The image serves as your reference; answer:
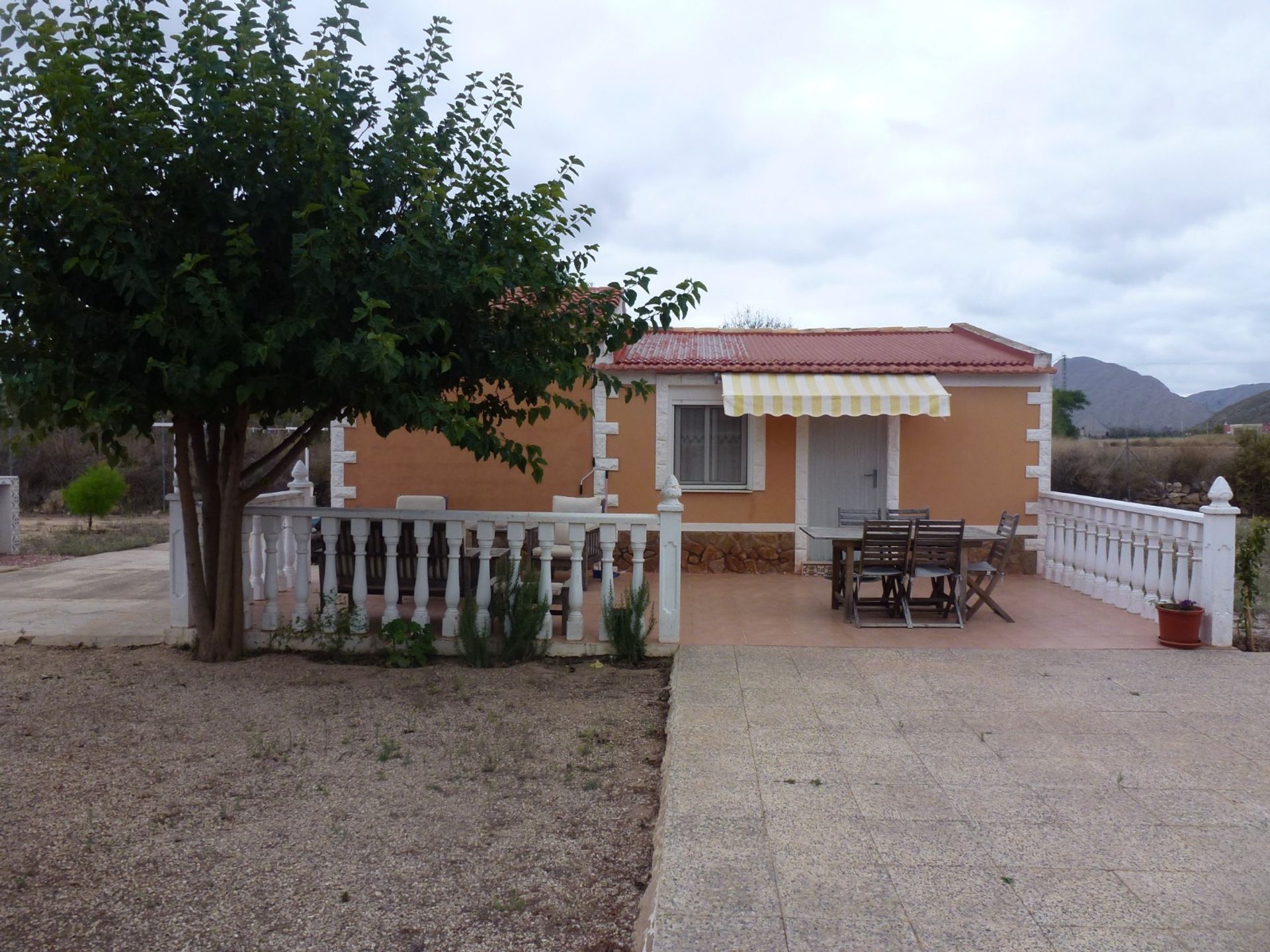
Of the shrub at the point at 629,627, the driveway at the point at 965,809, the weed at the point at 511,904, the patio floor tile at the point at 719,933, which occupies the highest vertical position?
the shrub at the point at 629,627

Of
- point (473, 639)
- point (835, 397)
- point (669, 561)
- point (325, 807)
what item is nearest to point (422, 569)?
point (473, 639)

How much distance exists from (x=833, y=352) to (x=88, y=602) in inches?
362

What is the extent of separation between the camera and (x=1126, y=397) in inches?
3735

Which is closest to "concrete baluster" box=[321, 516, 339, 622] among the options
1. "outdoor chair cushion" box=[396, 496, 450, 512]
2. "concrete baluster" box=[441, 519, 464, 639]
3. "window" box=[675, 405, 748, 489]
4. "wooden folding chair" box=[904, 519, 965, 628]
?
"concrete baluster" box=[441, 519, 464, 639]

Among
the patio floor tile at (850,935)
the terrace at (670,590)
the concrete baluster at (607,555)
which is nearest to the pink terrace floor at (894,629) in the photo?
the terrace at (670,590)

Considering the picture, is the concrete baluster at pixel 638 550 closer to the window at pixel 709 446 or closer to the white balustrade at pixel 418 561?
the white balustrade at pixel 418 561

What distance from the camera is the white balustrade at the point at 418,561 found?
24.2ft

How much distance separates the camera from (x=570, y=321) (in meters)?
7.04

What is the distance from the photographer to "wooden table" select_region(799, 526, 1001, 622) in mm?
8367

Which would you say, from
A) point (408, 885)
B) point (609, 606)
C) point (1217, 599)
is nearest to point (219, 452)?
point (609, 606)

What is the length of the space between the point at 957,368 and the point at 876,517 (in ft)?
7.29

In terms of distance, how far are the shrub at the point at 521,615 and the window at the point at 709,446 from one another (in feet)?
16.9

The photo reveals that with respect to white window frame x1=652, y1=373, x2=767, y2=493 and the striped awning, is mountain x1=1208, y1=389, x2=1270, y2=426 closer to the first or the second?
the striped awning

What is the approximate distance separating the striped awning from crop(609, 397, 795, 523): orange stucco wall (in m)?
0.74
